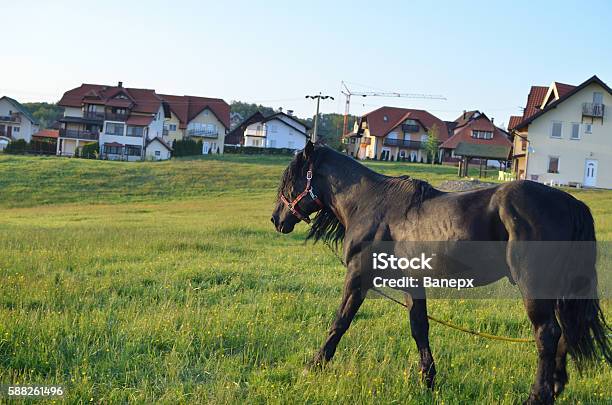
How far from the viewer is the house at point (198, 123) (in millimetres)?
94438

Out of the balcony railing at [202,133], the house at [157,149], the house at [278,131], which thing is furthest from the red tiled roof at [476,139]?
the house at [157,149]

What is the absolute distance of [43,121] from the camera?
138000mm

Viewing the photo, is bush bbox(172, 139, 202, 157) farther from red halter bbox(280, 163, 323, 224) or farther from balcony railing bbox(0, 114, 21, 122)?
red halter bbox(280, 163, 323, 224)

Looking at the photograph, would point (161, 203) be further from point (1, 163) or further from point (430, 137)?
point (430, 137)

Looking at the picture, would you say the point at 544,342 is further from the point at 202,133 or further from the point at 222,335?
the point at 202,133

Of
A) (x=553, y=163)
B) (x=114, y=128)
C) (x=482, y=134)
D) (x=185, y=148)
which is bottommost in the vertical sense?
(x=185, y=148)

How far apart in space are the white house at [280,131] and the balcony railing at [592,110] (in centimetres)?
5370

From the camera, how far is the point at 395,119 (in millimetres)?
102562

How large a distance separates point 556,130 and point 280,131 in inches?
2174

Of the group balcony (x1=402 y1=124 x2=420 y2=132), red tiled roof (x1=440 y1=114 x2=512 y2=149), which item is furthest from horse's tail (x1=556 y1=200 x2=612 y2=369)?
balcony (x1=402 y1=124 x2=420 y2=132)

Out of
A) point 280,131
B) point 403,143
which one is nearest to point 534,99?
point 403,143

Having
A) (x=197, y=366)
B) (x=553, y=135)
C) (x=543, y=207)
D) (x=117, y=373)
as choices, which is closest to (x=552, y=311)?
(x=543, y=207)

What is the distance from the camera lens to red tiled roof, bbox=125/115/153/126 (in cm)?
8072

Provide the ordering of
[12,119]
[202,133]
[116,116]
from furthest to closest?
[12,119] < [202,133] < [116,116]
